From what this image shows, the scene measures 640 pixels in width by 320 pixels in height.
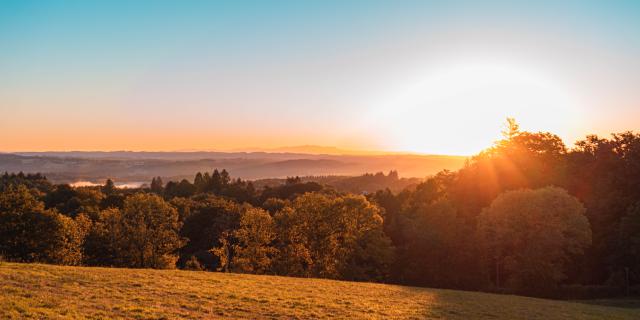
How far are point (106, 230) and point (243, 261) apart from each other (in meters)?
20.2

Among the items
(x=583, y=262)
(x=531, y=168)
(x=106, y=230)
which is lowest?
(x=583, y=262)

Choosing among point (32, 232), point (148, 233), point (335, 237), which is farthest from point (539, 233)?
point (32, 232)

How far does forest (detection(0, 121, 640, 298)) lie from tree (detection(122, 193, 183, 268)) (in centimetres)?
15

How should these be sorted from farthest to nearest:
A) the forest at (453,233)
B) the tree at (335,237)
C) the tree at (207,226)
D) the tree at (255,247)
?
the tree at (207,226) < the tree at (335,237) < the tree at (255,247) < the forest at (453,233)

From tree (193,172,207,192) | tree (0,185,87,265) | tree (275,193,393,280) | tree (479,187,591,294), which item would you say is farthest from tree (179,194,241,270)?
tree (479,187,591,294)

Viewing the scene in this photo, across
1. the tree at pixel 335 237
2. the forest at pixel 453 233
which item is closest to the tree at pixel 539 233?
the forest at pixel 453 233

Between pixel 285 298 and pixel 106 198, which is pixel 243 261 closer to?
pixel 285 298

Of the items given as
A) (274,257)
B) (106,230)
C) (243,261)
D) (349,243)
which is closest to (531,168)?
(349,243)

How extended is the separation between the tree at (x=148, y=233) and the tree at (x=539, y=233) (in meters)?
42.9

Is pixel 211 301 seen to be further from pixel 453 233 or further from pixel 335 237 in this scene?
pixel 453 233

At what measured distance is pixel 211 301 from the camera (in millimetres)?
22969

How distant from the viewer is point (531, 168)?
234ft

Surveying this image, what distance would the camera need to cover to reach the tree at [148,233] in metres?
58.2

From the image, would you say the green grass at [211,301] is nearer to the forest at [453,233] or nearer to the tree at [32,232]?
the forest at [453,233]
